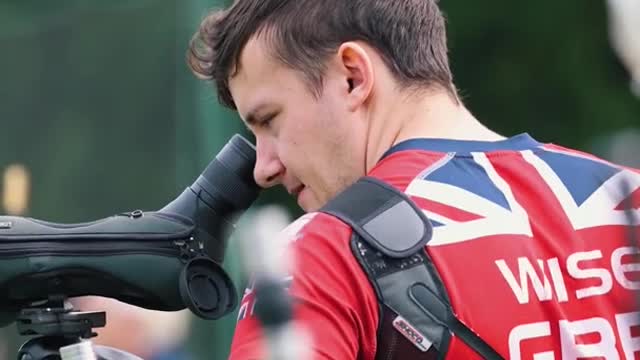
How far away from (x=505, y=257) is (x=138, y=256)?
474mm

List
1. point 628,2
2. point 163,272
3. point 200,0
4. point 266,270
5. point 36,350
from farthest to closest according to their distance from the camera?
1. point 200,0
2. point 163,272
3. point 36,350
4. point 628,2
5. point 266,270

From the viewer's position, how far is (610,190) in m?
1.83

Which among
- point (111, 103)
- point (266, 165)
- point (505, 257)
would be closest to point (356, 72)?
point (266, 165)

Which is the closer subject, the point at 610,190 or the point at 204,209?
the point at 610,190

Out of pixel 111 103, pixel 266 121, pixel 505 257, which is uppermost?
pixel 111 103

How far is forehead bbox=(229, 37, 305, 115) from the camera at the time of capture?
1.93m

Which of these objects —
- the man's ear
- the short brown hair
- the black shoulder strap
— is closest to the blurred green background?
the short brown hair

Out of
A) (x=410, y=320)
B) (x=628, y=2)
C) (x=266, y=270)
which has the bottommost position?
(x=410, y=320)

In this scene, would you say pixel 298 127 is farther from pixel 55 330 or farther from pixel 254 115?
pixel 55 330

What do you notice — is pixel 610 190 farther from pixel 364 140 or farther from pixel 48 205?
pixel 48 205

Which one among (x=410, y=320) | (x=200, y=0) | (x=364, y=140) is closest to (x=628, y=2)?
(x=410, y=320)

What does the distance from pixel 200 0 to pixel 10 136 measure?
87 cm

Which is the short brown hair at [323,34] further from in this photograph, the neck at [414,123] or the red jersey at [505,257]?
the red jersey at [505,257]

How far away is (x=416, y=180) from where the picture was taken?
5.66 ft
